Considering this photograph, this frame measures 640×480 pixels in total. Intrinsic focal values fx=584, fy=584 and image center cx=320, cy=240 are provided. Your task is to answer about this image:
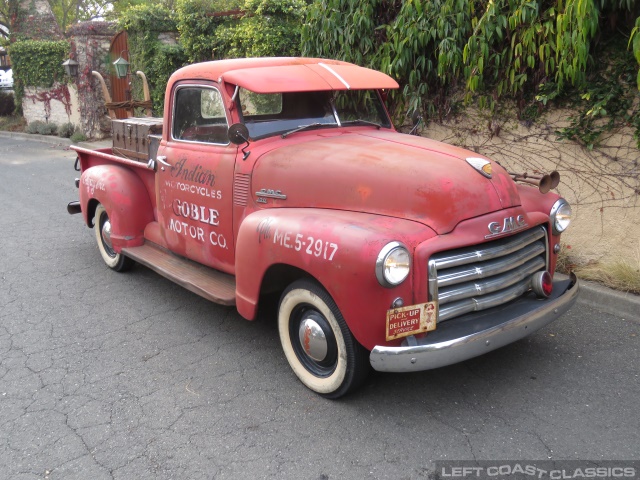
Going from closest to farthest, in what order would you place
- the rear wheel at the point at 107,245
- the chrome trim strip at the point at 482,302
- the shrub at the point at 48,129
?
1. the chrome trim strip at the point at 482,302
2. the rear wheel at the point at 107,245
3. the shrub at the point at 48,129

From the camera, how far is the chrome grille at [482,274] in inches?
120

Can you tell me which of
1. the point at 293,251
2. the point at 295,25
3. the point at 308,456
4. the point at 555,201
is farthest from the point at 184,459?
the point at 295,25

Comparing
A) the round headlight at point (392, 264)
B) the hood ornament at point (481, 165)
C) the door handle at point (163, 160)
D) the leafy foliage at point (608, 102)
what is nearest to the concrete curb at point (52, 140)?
the door handle at point (163, 160)

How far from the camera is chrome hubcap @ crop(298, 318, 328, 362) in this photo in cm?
337

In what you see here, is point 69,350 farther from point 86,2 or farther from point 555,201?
point 86,2

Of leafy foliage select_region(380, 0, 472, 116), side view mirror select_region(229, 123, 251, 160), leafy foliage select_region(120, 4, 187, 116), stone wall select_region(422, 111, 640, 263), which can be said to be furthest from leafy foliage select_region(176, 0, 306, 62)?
side view mirror select_region(229, 123, 251, 160)

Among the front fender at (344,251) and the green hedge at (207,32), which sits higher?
the green hedge at (207,32)

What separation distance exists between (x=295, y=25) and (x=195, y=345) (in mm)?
8092

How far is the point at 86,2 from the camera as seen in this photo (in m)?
27.9

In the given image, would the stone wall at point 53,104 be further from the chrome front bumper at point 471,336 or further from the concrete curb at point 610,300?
the chrome front bumper at point 471,336

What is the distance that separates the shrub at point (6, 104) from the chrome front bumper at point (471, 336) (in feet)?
72.9

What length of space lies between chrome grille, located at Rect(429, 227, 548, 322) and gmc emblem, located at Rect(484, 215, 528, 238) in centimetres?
8

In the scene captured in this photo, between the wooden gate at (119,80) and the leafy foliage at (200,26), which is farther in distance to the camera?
the wooden gate at (119,80)

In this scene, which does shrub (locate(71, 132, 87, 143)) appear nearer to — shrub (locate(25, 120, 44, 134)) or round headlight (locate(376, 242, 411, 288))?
shrub (locate(25, 120, 44, 134))
